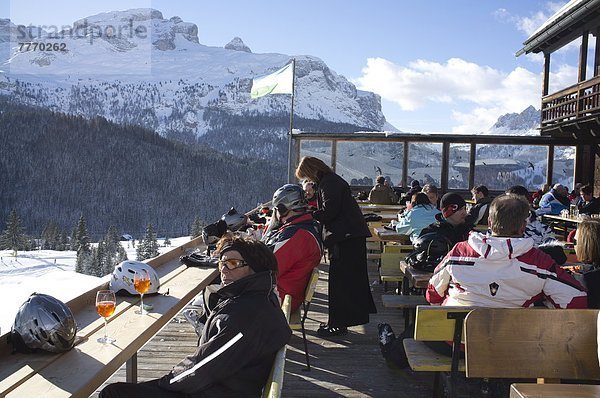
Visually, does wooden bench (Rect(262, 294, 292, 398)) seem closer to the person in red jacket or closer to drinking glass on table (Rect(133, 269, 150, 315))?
drinking glass on table (Rect(133, 269, 150, 315))

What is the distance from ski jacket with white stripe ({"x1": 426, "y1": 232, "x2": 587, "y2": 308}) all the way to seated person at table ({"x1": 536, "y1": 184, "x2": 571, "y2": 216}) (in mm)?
8953

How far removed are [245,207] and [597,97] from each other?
312 ft

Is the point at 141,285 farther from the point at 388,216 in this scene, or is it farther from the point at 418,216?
the point at 388,216

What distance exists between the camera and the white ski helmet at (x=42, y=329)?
216cm

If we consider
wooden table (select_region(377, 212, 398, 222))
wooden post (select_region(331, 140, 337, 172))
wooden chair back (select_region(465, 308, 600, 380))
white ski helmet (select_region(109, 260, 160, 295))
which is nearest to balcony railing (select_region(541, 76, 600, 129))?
wooden post (select_region(331, 140, 337, 172))

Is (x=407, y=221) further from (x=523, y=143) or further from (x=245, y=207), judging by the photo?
(x=245, y=207)

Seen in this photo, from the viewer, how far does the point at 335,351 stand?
15.1ft

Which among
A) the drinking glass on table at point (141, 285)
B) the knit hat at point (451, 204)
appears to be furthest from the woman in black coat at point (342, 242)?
the drinking glass on table at point (141, 285)

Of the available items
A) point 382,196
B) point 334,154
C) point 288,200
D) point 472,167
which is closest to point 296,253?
point 288,200

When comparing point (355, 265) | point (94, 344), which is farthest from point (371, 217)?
point (94, 344)

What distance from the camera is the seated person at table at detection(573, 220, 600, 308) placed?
312 cm

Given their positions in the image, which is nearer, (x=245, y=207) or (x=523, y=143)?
(x=523, y=143)

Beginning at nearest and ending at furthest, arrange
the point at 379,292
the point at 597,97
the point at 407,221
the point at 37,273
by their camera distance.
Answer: the point at 407,221 < the point at 379,292 < the point at 597,97 < the point at 37,273

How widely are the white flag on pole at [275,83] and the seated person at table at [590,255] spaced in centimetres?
1239
